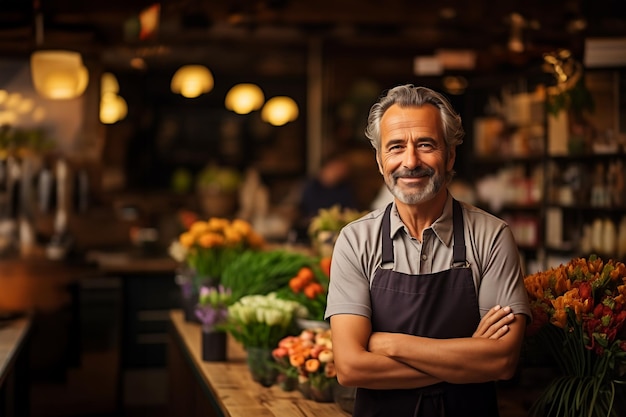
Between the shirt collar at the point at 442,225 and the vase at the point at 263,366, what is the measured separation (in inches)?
45.7

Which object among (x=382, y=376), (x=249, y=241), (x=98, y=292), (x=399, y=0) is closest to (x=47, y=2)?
(x=98, y=292)

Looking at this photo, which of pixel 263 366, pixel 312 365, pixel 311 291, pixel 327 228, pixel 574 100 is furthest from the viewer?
pixel 327 228

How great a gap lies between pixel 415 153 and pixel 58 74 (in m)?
5.46

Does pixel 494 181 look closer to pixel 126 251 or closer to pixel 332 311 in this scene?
pixel 126 251

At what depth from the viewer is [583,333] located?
2859 mm

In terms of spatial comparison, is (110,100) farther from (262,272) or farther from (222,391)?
(222,391)

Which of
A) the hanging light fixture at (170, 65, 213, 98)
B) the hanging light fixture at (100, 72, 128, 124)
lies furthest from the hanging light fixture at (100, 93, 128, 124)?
the hanging light fixture at (170, 65, 213, 98)

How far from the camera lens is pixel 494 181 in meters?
9.92

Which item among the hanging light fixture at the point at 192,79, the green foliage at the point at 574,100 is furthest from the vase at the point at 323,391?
the hanging light fixture at the point at 192,79

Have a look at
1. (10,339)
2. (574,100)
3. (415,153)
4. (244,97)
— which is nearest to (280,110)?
(244,97)

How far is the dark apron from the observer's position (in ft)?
8.81

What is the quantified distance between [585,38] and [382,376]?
3530 mm

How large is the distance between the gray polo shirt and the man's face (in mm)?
126

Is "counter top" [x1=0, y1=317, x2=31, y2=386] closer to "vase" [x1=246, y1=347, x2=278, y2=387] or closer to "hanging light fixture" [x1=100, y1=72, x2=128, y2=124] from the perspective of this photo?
"vase" [x1=246, y1=347, x2=278, y2=387]
